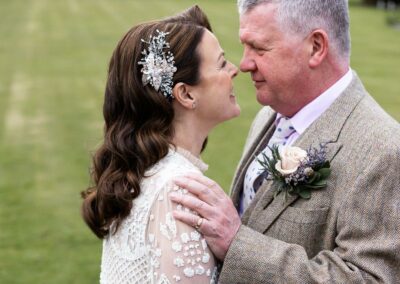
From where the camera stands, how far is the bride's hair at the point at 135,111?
3.47 meters

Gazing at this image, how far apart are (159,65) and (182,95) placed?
237 millimetres

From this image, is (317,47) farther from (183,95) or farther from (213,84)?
(183,95)

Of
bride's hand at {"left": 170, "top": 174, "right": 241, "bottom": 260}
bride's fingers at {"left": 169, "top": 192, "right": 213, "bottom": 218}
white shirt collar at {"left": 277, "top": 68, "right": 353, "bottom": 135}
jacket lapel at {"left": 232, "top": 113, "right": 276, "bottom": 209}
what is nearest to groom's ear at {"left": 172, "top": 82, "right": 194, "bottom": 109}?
bride's hand at {"left": 170, "top": 174, "right": 241, "bottom": 260}

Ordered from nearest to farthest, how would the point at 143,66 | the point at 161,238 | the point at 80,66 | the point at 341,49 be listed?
1. the point at 161,238
2. the point at 143,66
3. the point at 341,49
4. the point at 80,66

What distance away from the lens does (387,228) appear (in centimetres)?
329

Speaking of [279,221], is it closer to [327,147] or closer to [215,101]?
[327,147]

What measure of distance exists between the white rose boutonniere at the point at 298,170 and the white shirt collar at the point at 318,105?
0.25 metres

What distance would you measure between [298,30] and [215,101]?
0.52m

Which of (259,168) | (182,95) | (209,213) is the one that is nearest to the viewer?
(209,213)

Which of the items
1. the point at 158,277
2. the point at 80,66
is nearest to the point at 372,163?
the point at 158,277

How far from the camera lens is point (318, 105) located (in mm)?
3811

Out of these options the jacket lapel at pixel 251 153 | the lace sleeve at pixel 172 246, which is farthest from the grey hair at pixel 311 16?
the lace sleeve at pixel 172 246

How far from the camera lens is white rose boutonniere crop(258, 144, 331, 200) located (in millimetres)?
3453

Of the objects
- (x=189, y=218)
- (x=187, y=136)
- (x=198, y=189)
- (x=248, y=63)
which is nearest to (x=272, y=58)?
(x=248, y=63)
